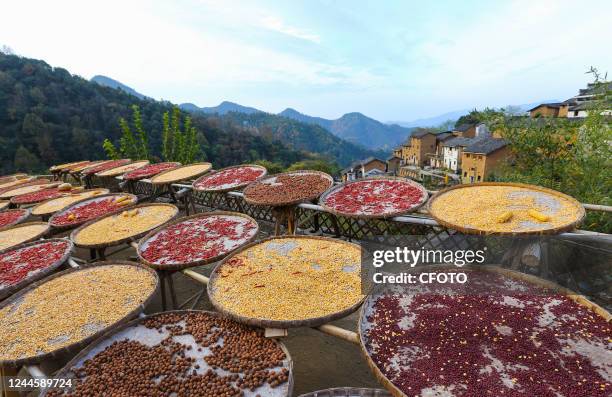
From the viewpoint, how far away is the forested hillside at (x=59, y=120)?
28.2 meters

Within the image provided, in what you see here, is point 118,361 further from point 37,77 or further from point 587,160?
point 37,77

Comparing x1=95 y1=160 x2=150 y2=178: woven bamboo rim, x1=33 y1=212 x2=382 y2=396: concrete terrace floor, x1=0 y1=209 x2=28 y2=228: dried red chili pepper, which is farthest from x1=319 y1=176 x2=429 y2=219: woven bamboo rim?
x1=95 y1=160 x2=150 y2=178: woven bamboo rim

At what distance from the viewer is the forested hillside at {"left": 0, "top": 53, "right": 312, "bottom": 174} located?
92.6 feet

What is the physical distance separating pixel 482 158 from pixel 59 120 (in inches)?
1618

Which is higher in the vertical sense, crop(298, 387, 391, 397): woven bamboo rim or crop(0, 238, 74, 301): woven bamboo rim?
crop(0, 238, 74, 301): woven bamboo rim

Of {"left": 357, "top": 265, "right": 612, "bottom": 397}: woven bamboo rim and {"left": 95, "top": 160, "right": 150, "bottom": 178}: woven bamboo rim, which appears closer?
{"left": 357, "top": 265, "right": 612, "bottom": 397}: woven bamboo rim

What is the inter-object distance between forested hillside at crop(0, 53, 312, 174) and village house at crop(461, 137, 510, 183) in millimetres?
26735

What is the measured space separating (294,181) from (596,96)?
560cm

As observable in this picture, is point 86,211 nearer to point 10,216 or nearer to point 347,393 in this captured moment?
point 10,216

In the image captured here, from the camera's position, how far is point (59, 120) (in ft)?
106

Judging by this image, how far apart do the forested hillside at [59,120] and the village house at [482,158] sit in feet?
87.7

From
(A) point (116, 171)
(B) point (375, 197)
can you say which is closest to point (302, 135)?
(A) point (116, 171)

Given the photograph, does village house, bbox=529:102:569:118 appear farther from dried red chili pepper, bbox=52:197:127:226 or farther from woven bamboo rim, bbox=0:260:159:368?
woven bamboo rim, bbox=0:260:159:368

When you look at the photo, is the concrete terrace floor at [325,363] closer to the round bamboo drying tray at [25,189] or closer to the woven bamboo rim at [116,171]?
the woven bamboo rim at [116,171]
